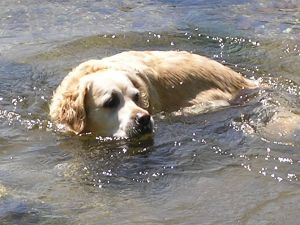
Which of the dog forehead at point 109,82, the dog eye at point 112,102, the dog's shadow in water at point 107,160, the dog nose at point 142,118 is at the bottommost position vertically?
the dog's shadow in water at point 107,160

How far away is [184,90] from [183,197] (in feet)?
7.35

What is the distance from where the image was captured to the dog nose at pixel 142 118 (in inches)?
237

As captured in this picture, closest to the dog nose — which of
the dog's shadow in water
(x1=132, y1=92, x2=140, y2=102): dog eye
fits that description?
the dog's shadow in water

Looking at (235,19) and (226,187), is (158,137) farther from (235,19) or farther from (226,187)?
(235,19)

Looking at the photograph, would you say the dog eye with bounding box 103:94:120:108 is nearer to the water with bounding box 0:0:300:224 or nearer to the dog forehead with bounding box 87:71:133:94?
the dog forehead with bounding box 87:71:133:94

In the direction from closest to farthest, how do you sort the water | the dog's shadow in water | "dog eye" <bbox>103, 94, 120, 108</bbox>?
the water → the dog's shadow in water → "dog eye" <bbox>103, 94, 120, 108</bbox>

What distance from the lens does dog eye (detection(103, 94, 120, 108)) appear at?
6189 millimetres

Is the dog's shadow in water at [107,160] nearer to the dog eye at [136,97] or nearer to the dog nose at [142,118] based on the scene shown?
the dog nose at [142,118]

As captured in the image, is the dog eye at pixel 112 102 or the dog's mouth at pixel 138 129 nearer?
the dog's mouth at pixel 138 129

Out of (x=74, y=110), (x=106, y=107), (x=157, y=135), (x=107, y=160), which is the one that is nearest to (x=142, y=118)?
(x=157, y=135)

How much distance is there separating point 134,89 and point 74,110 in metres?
0.56

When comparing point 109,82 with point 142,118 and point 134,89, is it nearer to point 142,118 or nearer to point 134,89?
point 134,89

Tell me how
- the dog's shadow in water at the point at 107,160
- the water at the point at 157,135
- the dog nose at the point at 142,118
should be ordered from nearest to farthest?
the water at the point at 157,135 → the dog's shadow in water at the point at 107,160 → the dog nose at the point at 142,118

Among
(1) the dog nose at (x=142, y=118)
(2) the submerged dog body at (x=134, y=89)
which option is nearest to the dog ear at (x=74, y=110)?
(2) the submerged dog body at (x=134, y=89)
